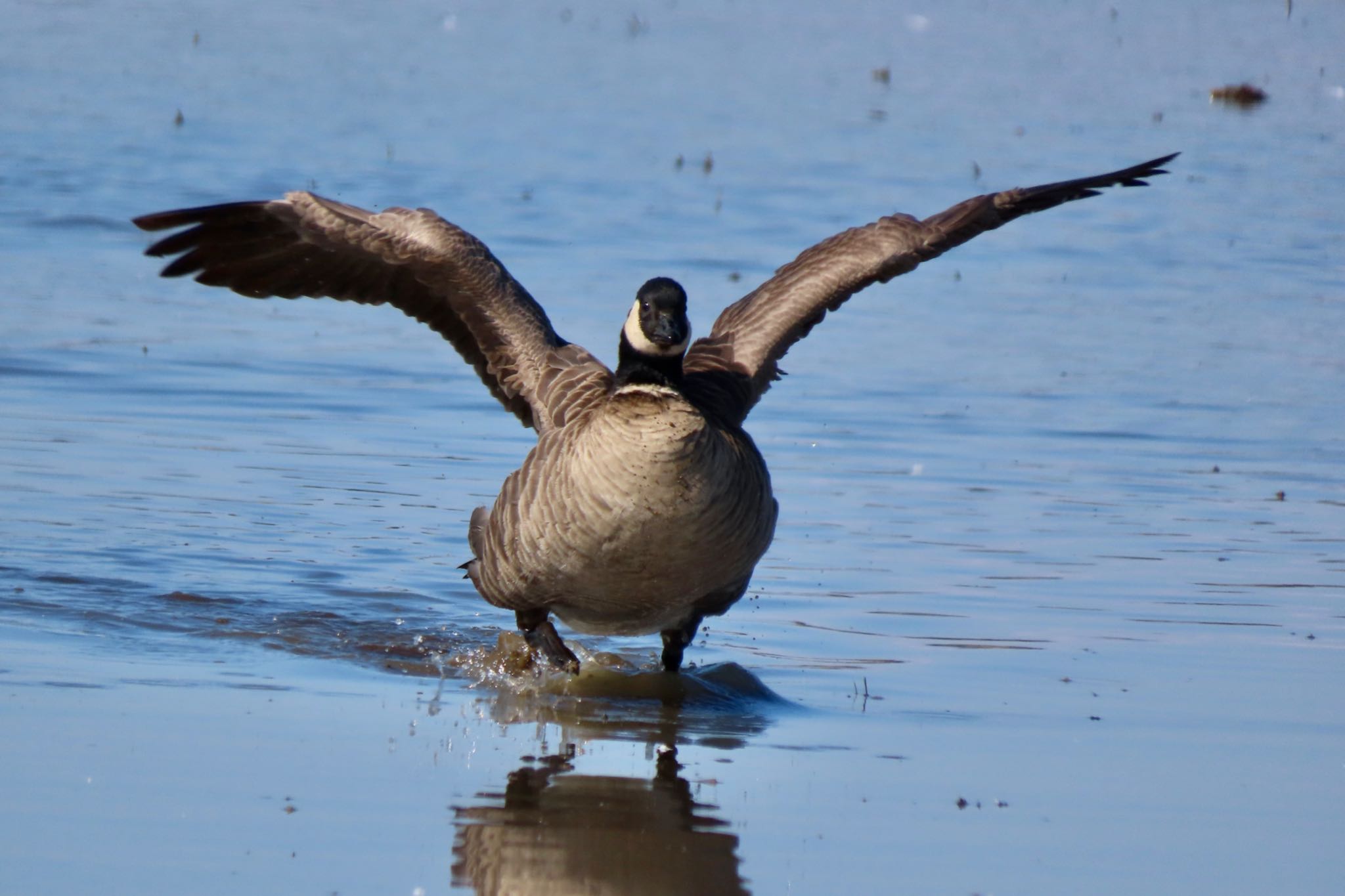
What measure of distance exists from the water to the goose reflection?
0.7 inches

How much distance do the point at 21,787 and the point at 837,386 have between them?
7.47 metres

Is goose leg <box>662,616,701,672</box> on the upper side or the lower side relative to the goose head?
lower

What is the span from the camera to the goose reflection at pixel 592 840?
16.1ft

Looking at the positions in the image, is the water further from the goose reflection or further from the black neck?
the black neck

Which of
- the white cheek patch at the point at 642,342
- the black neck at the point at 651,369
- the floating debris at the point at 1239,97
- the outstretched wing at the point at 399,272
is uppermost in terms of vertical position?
the floating debris at the point at 1239,97

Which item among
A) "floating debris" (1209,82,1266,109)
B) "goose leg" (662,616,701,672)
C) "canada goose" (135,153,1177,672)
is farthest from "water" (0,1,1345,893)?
"floating debris" (1209,82,1266,109)

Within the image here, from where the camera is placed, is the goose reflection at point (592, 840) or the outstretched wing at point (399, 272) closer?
the goose reflection at point (592, 840)

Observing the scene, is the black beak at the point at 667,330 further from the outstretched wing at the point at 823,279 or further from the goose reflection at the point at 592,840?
the goose reflection at the point at 592,840

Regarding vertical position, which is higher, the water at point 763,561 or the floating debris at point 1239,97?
the floating debris at point 1239,97

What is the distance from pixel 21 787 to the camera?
518 cm

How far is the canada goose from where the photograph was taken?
263 inches

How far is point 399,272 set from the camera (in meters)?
7.74

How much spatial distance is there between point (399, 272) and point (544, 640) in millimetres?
1556

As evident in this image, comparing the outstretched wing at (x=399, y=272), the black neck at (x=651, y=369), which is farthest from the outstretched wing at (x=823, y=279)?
the black neck at (x=651, y=369)
